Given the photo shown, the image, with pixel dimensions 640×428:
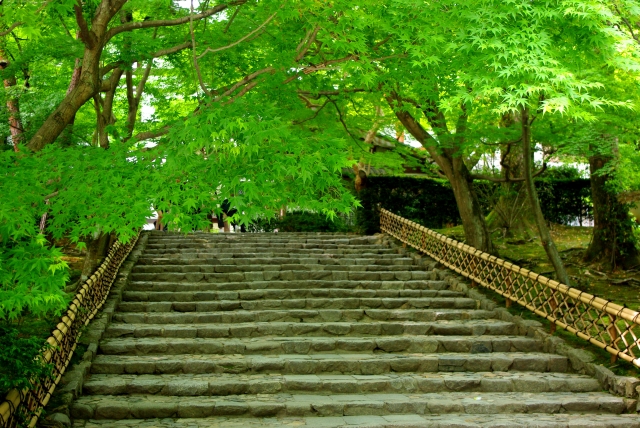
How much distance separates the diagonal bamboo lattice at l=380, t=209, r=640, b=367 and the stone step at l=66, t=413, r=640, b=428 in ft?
4.36

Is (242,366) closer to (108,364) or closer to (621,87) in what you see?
(108,364)

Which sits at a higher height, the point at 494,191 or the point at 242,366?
the point at 494,191

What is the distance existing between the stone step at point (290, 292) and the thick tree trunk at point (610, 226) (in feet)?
15.7

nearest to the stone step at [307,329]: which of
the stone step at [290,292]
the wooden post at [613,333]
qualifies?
the stone step at [290,292]

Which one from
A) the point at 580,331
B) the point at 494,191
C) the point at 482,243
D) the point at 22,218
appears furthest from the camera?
the point at 494,191

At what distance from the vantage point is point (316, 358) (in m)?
11.6

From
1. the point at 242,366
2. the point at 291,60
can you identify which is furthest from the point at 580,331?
the point at 291,60

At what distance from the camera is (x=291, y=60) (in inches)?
482

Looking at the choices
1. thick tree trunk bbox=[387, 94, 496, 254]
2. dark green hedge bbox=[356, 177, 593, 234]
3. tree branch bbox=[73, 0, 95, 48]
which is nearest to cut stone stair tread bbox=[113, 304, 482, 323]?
thick tree trunk bbox=[387, 94, 496, 254]

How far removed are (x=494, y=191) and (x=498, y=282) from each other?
27.6 ft

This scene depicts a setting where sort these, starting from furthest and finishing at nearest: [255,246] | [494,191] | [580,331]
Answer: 1. [494,191]
2. [255,246]
3. [580,331]

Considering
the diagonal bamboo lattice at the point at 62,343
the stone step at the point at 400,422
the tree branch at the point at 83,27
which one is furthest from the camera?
the tree branch at the point at 83,27

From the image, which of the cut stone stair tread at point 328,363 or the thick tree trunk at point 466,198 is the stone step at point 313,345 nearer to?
the cut stone stair tread at point 328,363

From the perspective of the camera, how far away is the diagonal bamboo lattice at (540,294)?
11.1 m
